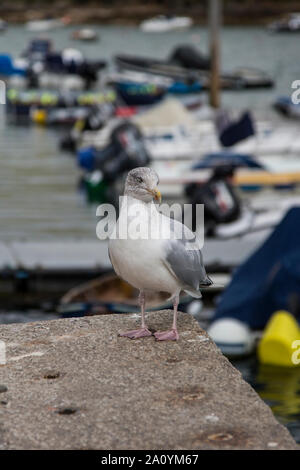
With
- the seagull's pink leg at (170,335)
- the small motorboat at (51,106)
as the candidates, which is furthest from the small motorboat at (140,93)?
the seagull's pink leg at (170,335)

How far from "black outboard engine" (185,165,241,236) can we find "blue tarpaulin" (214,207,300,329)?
5825 mm

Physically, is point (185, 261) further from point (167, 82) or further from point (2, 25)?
point (2, 25)

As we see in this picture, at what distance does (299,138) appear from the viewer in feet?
88.6

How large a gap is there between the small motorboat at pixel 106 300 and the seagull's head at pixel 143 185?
5.77 metres

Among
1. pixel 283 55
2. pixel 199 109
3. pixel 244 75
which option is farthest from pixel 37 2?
pixel 199 109

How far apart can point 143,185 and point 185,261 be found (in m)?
0.50

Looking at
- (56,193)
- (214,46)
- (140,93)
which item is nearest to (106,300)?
(56,193)

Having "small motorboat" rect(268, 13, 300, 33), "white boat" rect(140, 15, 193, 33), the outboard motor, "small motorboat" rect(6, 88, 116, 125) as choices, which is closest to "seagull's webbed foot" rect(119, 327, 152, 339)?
the outboard motor

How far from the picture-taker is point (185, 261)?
5.25 meters

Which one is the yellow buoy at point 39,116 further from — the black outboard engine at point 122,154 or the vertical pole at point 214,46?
the black outboard engine at point 122,154

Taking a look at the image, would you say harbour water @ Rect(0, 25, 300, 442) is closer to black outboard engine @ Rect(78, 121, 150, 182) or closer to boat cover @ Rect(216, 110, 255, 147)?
black outboard engine @ Rect(78, 121, 150, 182)

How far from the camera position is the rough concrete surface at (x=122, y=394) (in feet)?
13.2

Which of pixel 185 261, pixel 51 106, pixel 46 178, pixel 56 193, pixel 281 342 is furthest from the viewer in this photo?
pixel 51 106
